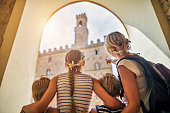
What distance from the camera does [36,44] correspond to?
8.15 feet

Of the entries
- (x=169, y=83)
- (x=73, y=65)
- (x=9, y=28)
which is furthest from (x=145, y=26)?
(x=9, y=28)

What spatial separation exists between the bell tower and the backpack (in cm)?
1397

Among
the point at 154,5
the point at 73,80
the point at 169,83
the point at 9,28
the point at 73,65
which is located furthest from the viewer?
the point at 154,5

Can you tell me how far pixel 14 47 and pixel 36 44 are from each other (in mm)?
683

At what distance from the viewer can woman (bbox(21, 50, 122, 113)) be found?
115 centimetres

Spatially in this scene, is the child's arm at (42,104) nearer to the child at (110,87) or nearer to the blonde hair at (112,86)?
the child at (110,87)

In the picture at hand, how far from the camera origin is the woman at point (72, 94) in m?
1.15

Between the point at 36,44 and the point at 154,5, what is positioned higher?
the point at 154,5

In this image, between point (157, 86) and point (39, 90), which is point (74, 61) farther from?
point (157, 86)

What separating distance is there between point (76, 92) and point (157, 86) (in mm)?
817

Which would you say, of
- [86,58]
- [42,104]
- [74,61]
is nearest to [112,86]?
[74,61]

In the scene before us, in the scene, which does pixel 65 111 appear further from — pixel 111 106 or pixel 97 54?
pixel 97 54

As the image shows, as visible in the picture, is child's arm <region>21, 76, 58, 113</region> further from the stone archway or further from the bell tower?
the bell tower

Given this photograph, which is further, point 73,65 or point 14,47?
point 14,47
